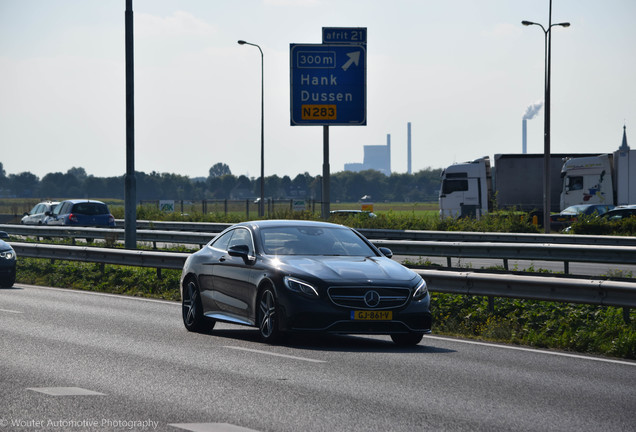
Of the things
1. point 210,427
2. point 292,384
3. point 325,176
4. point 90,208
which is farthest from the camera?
point 90,208

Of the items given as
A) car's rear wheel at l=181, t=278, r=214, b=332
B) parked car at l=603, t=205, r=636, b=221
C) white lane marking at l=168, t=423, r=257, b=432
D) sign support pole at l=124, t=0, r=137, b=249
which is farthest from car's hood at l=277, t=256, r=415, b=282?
parked car at l=603, t=205, r=636, b=221

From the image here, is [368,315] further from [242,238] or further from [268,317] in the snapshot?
[242,238]

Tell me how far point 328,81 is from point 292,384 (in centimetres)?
2705

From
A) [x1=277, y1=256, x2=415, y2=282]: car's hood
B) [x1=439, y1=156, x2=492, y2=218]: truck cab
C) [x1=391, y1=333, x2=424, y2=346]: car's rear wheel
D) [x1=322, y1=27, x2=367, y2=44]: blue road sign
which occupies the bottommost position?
[x1=391, y1=333, x2=424, y2=346]: car's rear wheel

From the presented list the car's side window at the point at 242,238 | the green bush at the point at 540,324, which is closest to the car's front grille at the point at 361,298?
the car's side window at the point at 242,238

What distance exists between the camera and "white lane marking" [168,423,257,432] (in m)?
6.67

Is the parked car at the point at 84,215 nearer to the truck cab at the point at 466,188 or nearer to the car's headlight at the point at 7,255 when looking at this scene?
the truck cab at the point at 466,188

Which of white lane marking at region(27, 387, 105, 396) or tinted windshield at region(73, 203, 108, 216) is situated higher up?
tinted windshield at region(73, 203, 108, 216)

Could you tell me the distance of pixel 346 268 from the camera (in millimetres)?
11203

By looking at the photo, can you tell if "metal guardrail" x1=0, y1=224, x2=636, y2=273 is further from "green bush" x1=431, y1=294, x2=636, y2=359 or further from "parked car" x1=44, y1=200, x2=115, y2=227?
"parked car" x1=44, y1=200, x2=115, y2=227

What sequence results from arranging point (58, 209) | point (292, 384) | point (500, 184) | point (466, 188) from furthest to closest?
1. point (500, 184)
2. point (466, 188)
3. point (58, 209)
4. point (292, 384)

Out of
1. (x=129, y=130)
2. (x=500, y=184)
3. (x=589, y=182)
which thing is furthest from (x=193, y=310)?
(x=500, y=184)

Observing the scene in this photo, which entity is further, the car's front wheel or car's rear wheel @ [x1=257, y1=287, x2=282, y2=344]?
the car's front wheel

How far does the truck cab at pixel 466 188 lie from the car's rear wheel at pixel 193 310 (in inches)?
1247
